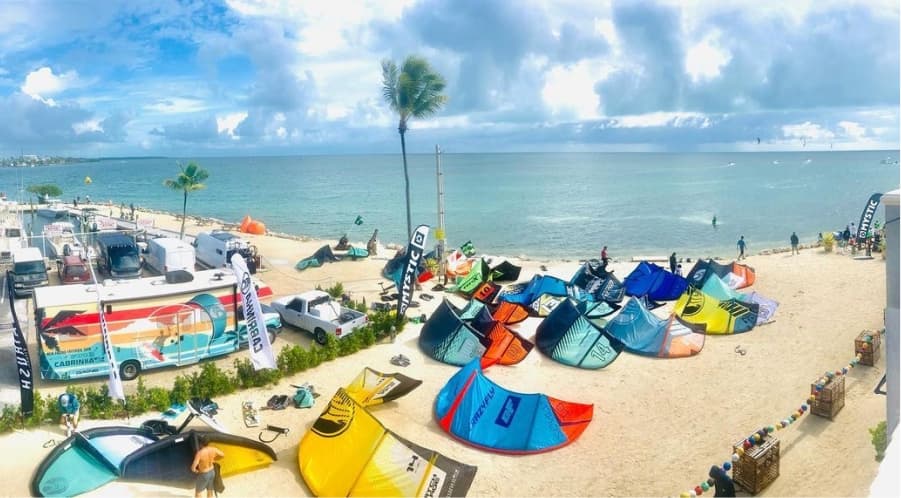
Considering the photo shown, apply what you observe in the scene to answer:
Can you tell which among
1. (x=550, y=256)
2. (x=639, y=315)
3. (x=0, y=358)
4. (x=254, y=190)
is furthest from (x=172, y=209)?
(x=639, y=315)

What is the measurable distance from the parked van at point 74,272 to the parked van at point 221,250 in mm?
5669

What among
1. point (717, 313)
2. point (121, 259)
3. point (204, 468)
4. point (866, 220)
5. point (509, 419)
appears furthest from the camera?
point (866, 220)

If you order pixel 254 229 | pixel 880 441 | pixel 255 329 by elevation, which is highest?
pixel 255 329

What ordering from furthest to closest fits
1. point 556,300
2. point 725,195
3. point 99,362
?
point 725,195 < point 556,300 < point 99,362

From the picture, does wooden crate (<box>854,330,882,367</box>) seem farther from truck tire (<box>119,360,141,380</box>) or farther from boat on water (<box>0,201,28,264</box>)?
boat on water (<box>0,201,28,264</box>)

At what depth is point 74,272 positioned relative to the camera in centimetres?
2503

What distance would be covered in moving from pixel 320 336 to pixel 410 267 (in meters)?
3.50

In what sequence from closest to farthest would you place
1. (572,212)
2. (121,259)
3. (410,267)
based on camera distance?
(410,267) → (121,259) → (572,212)

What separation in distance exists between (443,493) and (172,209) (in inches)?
3755

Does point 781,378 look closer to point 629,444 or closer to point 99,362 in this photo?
point 629,444

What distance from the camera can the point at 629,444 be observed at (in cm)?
1222

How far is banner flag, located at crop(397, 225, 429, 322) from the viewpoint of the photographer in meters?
19.0

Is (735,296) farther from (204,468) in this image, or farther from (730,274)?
(204,468)

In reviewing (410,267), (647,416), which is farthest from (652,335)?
(410,267)
